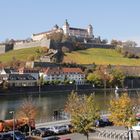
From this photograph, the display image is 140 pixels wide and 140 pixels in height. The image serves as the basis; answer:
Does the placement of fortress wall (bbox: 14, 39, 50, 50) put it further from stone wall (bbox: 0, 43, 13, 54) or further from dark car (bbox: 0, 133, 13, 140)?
dark car (bbox: 0, 133, 13, 140)

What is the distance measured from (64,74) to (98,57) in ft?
124

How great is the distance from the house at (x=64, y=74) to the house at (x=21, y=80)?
6010 millimetres

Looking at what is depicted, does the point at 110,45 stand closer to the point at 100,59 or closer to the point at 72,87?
the point at 100,59

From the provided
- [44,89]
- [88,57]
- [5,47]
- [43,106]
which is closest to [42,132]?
[43,106]

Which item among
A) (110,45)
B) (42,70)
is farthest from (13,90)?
(110,45)

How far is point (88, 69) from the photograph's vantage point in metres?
138

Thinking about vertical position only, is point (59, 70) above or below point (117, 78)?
above

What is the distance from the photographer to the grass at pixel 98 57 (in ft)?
495

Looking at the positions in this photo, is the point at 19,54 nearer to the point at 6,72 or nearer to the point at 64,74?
the point at 64,74

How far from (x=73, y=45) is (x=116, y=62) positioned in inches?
730

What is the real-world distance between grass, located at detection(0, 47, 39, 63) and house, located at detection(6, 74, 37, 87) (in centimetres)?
3513

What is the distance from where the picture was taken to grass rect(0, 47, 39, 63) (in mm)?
151625

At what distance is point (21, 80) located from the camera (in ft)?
365

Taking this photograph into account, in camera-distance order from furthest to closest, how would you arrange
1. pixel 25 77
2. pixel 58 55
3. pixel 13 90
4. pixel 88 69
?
pixel 58 55 → pixel 88 69 → pixel 25 77 → pixel 13 90
